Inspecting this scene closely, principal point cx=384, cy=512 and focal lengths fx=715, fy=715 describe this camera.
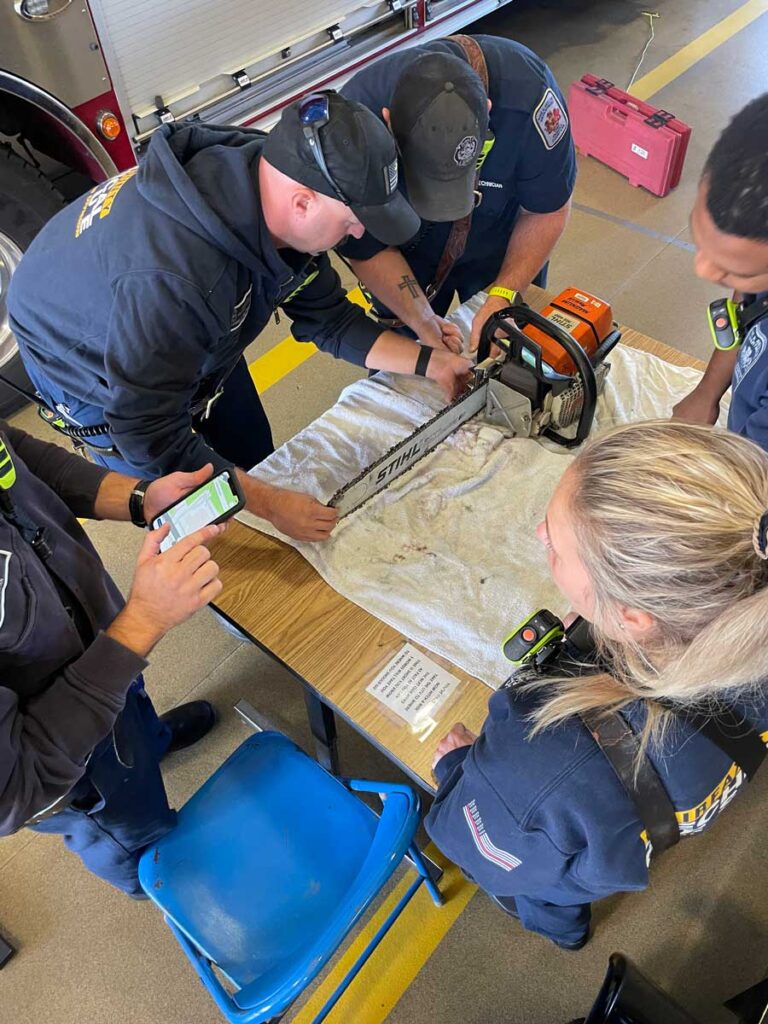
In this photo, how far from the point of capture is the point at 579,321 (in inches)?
79.1

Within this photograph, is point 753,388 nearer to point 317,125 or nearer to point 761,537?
point 761,537

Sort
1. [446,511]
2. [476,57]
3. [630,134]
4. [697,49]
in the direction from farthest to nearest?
[697,49] < [630,134] < [476,57] < [446,511]

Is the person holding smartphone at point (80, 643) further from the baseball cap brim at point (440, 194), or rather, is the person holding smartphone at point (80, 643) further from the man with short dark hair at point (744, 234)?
the man with short dark hair at point (744, 234)

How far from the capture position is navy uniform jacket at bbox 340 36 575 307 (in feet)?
6.70

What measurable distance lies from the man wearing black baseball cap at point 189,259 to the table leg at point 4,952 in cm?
146

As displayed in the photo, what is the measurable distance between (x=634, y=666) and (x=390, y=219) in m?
1.07

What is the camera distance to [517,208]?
2441 mm

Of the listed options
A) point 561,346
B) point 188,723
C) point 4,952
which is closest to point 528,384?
point 561,346

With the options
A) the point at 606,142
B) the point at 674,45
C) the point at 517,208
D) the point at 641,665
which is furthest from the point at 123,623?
the point at 674,45

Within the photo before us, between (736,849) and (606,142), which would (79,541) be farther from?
(606,142)

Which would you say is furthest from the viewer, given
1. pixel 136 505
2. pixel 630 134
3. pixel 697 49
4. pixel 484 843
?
pixel 697 49

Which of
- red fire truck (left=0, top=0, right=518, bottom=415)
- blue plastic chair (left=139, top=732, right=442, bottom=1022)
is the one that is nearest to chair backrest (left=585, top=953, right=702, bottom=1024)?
blue plastic chair (left=139, top=732, right=442, bottom=1022)

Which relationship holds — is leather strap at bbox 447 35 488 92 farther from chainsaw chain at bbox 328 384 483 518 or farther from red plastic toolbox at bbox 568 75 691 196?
red plastic toolbox at bbox 568 75 691 196

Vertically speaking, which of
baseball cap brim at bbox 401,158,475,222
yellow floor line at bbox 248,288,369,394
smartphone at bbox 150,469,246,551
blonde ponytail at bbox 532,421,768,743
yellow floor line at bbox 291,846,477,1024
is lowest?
yellow floor line at bbox 291,846,477,1024
